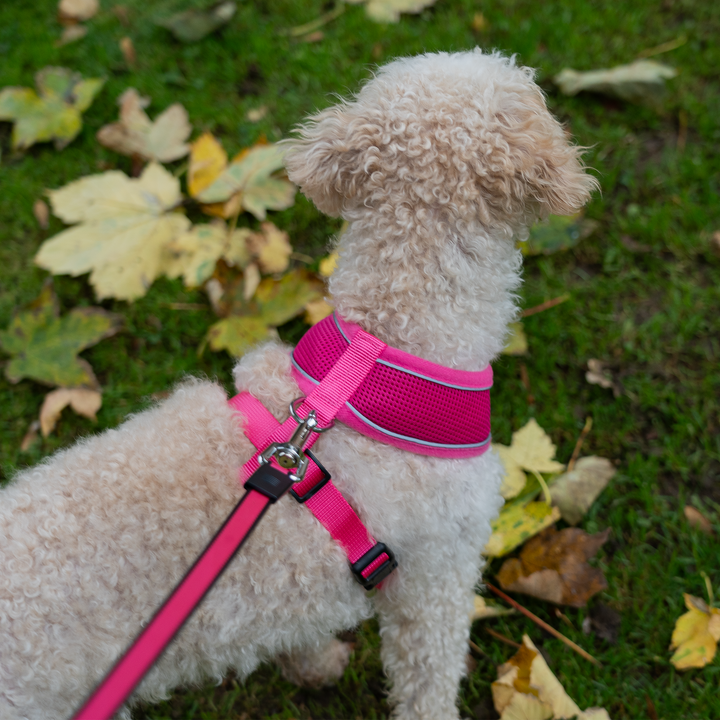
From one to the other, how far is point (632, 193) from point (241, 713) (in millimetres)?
3373

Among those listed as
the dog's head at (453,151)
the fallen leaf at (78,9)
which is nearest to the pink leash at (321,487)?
the dog's head at (453,151)

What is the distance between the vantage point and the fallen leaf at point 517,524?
2434mm

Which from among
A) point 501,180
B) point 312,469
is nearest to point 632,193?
point 501,180

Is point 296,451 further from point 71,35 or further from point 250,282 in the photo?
point 71,35

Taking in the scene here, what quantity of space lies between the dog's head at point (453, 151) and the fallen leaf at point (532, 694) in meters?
1.65

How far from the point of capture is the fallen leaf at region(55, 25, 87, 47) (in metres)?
4.05

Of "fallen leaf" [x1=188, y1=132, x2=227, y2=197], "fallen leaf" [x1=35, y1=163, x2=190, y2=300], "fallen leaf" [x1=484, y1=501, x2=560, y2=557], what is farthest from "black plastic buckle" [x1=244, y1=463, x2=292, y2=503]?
"fallen leaf" [x1=188, y1=132, x2=227, y2=197]

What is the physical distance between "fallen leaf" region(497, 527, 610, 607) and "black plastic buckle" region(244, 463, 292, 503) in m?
1.49

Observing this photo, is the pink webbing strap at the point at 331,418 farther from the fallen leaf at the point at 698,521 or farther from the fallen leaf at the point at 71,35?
the fallen leaf at the point at 71,35

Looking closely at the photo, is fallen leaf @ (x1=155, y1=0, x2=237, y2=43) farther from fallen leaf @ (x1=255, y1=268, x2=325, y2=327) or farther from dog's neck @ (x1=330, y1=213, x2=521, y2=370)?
dog's neck @ (x1=330, y1=213, x2=521, y2=370)

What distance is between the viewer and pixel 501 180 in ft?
5.37

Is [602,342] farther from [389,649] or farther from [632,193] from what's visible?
[389,649]

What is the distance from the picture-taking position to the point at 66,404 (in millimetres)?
2887

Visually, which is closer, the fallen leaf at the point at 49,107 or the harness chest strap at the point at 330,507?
the harness chest strap at the point at 330,507
